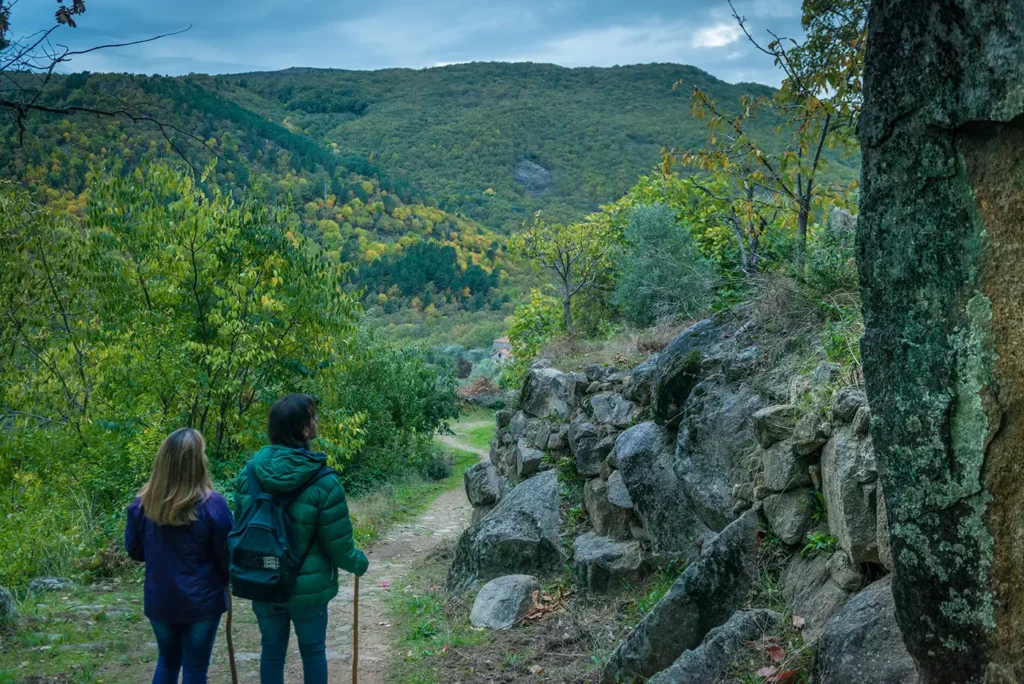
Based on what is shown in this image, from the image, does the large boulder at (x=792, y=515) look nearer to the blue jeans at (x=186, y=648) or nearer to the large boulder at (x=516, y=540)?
the large boulder at (x=516, y=540)

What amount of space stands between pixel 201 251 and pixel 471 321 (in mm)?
50886

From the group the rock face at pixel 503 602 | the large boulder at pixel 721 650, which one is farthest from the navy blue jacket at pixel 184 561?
the rock face at pixel 503 602

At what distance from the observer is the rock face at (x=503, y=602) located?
735cm

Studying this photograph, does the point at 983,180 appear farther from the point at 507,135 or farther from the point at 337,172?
the point at 507,135

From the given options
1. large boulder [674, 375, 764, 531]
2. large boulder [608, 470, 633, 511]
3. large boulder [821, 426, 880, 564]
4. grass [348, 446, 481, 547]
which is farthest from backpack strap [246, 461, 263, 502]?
grass [348, 446, 481, 547]

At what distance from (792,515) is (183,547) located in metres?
3.65

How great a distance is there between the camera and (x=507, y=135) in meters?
90.4

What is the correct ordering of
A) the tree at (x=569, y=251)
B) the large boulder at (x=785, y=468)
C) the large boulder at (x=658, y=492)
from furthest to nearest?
the tree at (x=569, y=251) → the large boulder at (x=658, y=492) → the large boulder at (x=785, y=468)

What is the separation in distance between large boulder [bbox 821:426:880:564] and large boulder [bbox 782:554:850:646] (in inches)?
10.5

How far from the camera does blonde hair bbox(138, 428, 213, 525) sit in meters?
4.18

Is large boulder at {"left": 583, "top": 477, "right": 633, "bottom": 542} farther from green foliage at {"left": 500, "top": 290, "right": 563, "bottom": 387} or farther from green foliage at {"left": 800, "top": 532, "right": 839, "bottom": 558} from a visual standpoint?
green foliage at {"left": 500, "top": 290, "right": 563, "bottom": 387}

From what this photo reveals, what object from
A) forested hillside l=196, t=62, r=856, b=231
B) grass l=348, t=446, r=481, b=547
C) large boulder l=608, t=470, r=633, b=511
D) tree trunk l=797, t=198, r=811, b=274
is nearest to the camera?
large boulder l=608, t=470, r=633, b=511

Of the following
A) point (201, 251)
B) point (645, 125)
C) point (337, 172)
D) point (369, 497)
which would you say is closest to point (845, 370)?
point (201, 251)

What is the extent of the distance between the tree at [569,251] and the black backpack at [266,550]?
1419 cm
